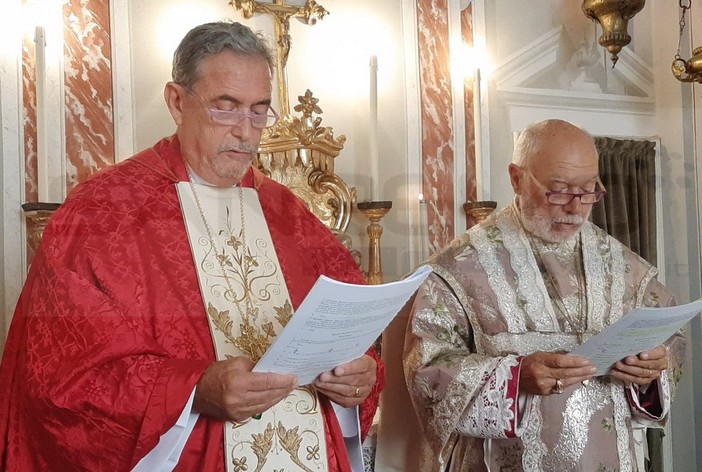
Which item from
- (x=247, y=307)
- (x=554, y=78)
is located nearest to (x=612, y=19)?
(x=554, y=78)

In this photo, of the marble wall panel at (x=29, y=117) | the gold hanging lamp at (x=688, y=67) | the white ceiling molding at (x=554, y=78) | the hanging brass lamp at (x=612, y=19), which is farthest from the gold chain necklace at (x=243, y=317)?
the gold hanging lamp at (x=688, y=67)

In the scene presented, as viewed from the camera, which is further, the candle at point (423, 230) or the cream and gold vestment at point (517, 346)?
the candle at point (423, 230)

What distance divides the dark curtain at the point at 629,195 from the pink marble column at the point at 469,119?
0.39 meters

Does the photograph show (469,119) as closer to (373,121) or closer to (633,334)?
(373,121)

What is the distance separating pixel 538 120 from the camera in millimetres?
2721

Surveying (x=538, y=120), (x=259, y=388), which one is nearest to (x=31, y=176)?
(x=259, y=388)

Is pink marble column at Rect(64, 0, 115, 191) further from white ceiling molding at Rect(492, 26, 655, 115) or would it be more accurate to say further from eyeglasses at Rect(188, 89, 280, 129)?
white ceiling molding at Rect(492, 26, 655, 115)

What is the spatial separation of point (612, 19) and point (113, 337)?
194 cm

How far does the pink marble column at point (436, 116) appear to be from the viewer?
8.96 ft

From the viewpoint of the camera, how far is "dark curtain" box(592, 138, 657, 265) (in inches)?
106

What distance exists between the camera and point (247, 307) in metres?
2.03

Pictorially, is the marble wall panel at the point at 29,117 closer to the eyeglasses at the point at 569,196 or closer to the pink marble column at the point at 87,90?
the pink marble column at the point at 87,90

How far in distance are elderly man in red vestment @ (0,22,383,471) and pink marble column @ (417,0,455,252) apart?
60 cm

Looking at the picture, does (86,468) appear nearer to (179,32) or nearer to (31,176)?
(31,176)
